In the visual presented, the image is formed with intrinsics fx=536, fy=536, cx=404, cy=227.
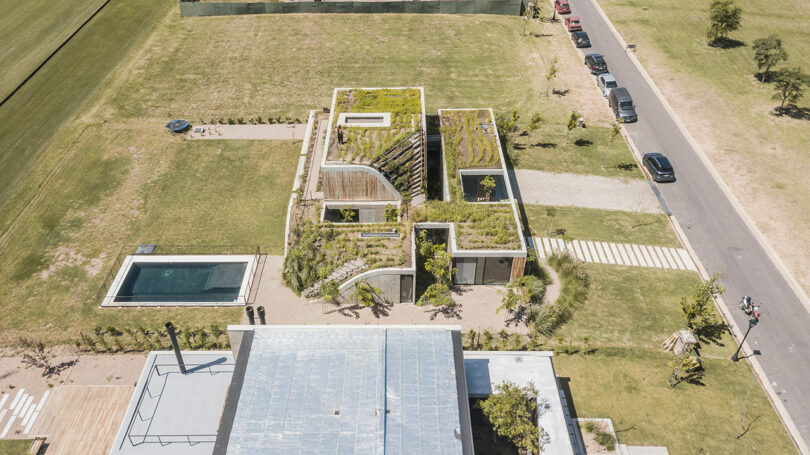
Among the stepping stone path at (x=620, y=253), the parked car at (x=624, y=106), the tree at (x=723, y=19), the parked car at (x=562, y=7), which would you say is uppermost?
the tree at (x=723, y=19)

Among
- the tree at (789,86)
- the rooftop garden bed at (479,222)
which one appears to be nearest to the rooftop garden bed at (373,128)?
the rooftop garden bed at (479,222)

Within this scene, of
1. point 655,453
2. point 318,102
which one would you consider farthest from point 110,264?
point 655,453

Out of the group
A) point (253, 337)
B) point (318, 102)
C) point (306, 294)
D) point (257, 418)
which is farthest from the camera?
point (318, 102)

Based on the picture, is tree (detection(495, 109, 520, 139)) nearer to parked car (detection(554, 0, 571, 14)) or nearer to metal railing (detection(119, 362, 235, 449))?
parked car (detection(554, 0, 571, 14))

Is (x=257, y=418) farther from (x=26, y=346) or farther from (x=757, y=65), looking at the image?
(x=757, y=65)

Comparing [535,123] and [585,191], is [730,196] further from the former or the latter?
[535,123]

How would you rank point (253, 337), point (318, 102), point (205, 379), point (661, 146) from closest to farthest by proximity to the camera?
point (253, 337) → point (205, 379) → point (661, 146) → point (318, 102)

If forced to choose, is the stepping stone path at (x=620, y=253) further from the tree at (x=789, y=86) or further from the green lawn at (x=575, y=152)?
the tree at (x=789, y=86)
